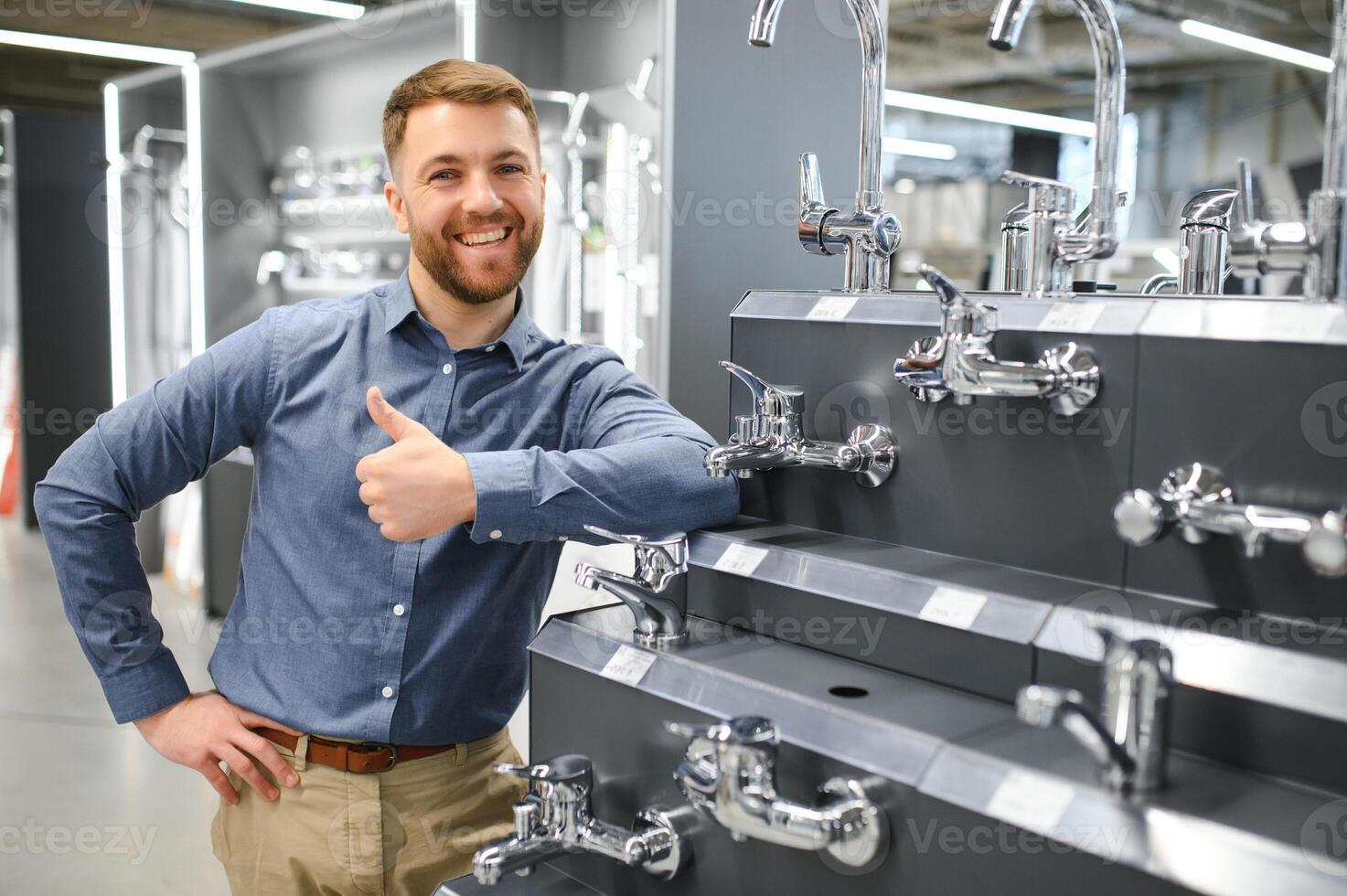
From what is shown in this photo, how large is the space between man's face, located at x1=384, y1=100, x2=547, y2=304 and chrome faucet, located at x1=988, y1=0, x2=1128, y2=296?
1.97 feet

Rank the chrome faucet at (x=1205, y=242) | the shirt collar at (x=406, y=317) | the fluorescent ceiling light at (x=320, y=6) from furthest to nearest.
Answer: the fluorescent ceiling light at (x=320, y=6), the shirt collar at (x=406, y=317), the chrome faucet at (x=1205, y=242)

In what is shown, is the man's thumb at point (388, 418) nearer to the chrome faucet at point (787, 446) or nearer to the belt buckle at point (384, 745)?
the chrome faucet at point (787, 446)

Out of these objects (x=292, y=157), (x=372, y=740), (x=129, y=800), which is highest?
(x=292, y=157)

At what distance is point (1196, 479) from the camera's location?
95 centimetres

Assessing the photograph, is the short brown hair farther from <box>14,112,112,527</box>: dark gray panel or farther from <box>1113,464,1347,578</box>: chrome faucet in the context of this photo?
<box>14,112,112,527</box>: dark gray panel

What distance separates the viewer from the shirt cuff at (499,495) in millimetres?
1197

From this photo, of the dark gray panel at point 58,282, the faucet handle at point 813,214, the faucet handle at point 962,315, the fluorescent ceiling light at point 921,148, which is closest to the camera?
the faucet handle at point 962,315

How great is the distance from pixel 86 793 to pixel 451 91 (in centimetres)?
267

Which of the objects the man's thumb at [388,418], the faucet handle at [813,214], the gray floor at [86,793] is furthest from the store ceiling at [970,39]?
the man's thumb at [388,418]

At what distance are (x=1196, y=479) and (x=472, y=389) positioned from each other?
0.87 metres

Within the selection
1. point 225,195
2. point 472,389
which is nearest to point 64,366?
point 225,195

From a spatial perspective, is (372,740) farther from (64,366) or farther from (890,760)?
(64,366)

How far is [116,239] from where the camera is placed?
5.37 m

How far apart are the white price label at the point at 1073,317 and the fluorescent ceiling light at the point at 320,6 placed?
6.11m
